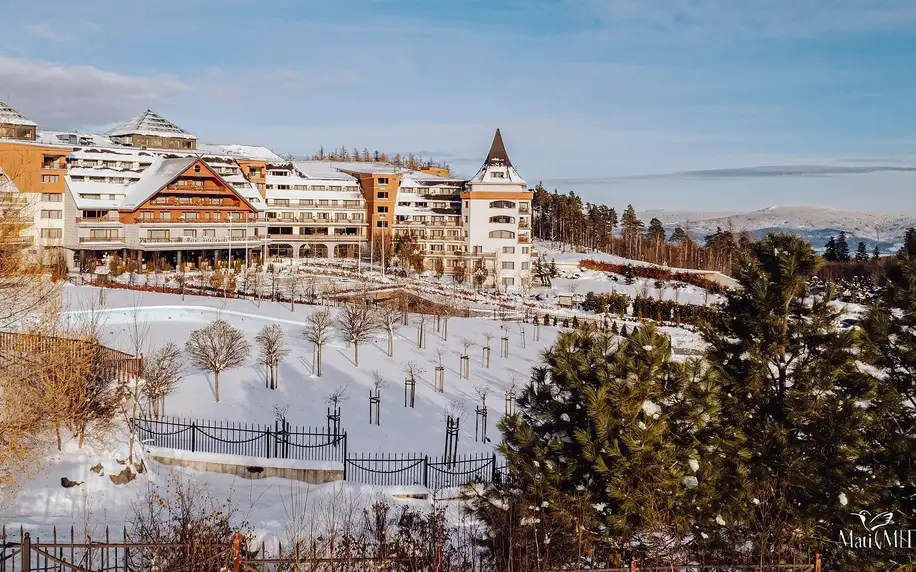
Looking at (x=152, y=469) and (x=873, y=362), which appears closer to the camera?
(x=873, y=362)

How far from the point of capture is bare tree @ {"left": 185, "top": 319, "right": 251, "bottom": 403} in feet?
72.8

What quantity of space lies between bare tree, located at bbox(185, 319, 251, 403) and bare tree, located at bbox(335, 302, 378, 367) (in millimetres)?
4308

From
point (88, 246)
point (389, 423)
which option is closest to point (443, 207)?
point (88, 246)

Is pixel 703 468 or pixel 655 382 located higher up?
pixel 655 382

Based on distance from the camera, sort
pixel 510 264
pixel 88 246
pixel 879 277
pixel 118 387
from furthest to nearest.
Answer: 1. pixel 510 264
2. pixel 88 246
3. pixel 118 387
4. pixel 879 277

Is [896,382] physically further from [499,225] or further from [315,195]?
[315,195]

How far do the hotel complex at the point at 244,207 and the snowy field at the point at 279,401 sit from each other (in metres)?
17.7

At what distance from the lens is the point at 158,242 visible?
52.5 meters

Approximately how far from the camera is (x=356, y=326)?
2766 centimetres

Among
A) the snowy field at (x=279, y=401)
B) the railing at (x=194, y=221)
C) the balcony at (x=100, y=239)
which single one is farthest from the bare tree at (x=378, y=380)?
the balcony at (x=100, y=239)

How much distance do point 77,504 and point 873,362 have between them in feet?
41.6

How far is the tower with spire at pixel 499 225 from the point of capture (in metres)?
61.4

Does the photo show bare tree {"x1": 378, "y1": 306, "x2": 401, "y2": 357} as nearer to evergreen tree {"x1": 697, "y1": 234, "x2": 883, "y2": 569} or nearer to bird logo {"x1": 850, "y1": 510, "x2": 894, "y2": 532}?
evergreen tree {"x1": 697, "y1": 234, "x2": 883, "y2": 569}

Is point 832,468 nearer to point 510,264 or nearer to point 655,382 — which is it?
point 655,382
